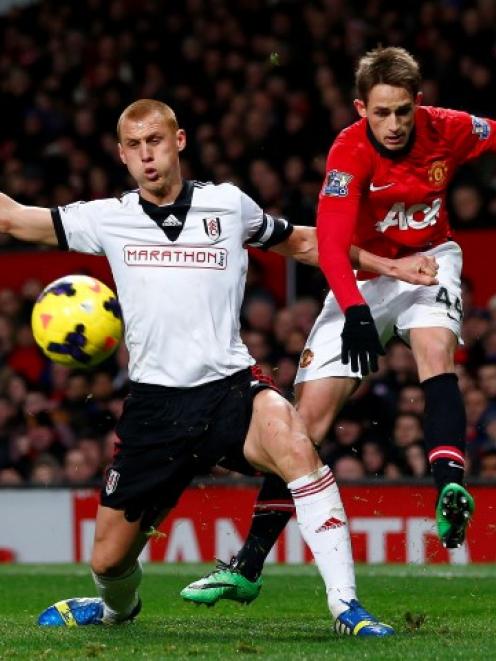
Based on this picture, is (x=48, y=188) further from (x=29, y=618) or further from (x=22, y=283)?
(x=29, y=618)

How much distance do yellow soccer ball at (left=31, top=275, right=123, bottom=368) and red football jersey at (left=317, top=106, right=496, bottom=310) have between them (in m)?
0.96

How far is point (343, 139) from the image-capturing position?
22.2ft

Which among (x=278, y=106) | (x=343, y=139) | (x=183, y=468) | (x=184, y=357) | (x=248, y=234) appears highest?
(x=278, y=106)

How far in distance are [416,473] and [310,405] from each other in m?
4.28

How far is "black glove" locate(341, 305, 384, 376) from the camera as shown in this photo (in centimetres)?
622

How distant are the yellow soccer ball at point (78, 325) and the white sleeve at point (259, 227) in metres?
0.71

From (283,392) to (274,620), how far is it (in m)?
4.47

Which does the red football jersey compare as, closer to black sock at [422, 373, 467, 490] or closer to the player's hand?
the player's hand

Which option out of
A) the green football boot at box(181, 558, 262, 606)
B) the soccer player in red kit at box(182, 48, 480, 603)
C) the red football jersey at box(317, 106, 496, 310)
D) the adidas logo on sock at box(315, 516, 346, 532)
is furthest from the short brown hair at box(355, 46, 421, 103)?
the green football boot at box(181, 558, 262, 606)

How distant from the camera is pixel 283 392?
1120 cm

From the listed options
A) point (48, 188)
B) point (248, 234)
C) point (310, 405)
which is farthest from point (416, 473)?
point (48, 188)

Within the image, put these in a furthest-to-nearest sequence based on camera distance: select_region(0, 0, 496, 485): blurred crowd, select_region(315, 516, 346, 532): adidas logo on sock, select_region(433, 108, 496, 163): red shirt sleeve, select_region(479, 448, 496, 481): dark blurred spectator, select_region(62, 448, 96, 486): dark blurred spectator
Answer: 1. select_region(62, 448, 96, 486): dark blurred spectator
2. select_region(0, 0, 496, 485): blurred crowd
3. select_region(479, 448, 496, 481): dark blurred spectator
4. select_region(433, 108, 496, 163): red shirt sleeve
5. select_region(315, 516, 346, 532): adidas logo on sock

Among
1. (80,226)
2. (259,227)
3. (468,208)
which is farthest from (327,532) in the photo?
(468,208)

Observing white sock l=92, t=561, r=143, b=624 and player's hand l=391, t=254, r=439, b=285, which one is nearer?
white sock l=92, t=561, r=143, b=624
